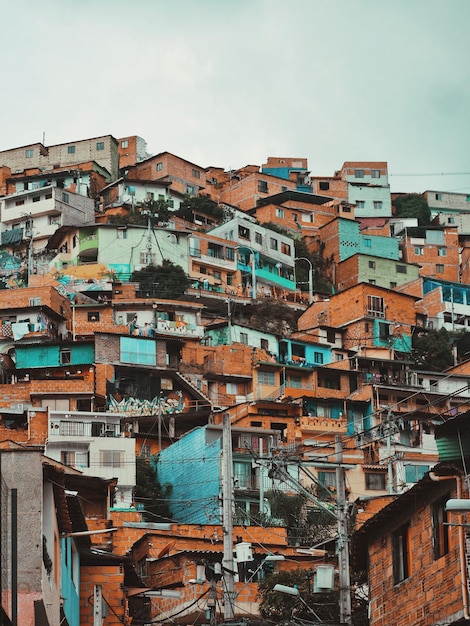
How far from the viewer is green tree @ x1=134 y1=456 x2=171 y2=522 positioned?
4953 cm

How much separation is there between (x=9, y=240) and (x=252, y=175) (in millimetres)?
22329

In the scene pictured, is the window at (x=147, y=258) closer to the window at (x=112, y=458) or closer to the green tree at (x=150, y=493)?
the green tree at (x=150, y=493)

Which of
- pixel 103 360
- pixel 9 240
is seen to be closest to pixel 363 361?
pixel 103 360

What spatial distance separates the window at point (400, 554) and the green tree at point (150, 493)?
24.6 m

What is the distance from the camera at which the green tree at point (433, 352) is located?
74062mm

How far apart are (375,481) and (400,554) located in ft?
103

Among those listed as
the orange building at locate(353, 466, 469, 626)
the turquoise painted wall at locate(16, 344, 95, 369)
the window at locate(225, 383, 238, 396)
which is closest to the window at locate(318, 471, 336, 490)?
the window at locate(225, 383, 238, 396)

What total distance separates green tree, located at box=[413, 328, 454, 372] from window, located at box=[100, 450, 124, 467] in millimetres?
27291

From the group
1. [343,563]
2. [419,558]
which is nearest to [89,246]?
[343,563]

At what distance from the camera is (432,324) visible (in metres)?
80.8

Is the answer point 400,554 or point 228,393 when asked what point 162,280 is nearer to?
point 228,393

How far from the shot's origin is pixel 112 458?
1999 inches

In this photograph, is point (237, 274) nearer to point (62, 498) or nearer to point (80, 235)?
point (80, 235)

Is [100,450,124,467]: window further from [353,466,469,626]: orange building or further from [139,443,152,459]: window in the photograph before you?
[353,466,469,626]: orange building
